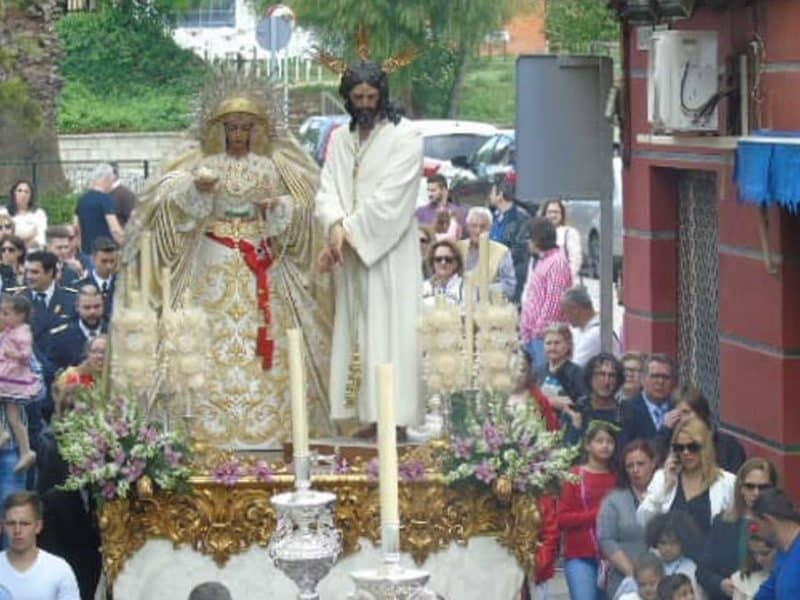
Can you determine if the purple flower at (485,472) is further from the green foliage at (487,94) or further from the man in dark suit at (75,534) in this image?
the green foliage at (487,94)

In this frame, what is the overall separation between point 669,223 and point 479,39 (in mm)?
28422

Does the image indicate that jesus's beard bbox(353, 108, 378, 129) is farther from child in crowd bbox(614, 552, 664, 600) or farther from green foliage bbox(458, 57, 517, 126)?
green foliage bbox(458, 57, 517, 126)

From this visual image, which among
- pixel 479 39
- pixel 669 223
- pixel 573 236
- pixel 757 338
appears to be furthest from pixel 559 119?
pixel 479 39

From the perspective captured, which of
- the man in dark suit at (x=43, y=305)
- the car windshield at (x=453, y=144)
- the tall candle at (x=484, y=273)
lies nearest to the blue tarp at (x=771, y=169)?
the tall candle at (x=484, y=273)

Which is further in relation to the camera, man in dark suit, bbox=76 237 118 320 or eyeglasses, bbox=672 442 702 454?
man in dark suit, bbox=76 237 118 320

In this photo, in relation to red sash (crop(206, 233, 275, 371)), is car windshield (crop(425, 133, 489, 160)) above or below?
above

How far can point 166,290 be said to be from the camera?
521 inches

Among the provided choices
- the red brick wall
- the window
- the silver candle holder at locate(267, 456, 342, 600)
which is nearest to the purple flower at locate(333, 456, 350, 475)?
the red brick wall

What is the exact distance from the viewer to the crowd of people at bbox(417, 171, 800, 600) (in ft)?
39.8

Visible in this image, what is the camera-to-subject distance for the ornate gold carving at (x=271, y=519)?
1280cm

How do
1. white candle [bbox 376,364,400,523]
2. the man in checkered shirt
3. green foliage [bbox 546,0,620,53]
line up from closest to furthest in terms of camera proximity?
white candle [bbox 376,364,400,523], the man in checkered shirt, green foliage [bbox 546,0,620,53]

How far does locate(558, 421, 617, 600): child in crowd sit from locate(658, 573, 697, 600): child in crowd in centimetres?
123

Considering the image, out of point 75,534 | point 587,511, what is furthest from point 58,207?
point 587,511

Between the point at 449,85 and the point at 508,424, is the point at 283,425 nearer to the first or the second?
the point at 508,424
